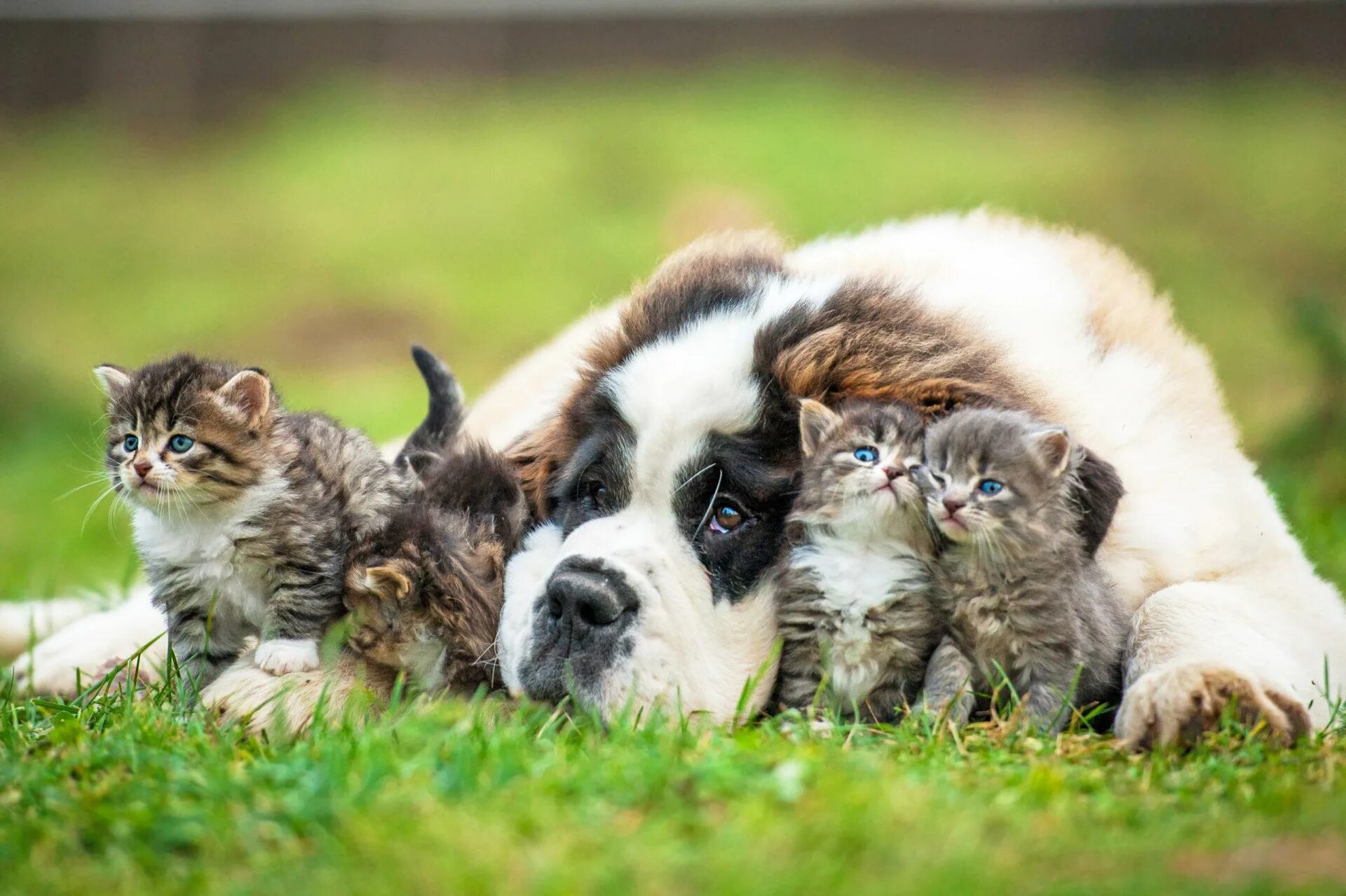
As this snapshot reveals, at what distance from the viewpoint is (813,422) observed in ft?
12.0

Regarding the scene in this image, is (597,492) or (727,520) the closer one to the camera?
(727,520)

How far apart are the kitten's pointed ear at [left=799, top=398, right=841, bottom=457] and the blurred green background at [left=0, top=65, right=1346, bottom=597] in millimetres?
7868

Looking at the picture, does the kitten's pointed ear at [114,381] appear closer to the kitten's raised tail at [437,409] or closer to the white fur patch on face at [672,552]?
the kitten's raised tail at [437,409]

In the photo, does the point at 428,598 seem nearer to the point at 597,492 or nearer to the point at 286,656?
the point at 286,656

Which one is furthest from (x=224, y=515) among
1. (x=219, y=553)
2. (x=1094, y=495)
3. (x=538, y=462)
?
(x=1094, y=495)

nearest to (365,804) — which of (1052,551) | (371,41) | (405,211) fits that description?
(1052,551)

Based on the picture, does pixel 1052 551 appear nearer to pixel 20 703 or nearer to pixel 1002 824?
pixel 1002 824

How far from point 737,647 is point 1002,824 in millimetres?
1143

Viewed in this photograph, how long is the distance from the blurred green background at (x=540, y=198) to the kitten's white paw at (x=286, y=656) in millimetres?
7366

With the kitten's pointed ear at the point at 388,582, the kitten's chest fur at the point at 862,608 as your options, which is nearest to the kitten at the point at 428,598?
the kitten's pointed ear at the point at 388,582

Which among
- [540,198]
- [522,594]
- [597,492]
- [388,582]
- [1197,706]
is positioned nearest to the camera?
[1197,706]

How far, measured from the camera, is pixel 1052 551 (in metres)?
3.43

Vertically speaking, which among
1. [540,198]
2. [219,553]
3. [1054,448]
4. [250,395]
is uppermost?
[540,198]

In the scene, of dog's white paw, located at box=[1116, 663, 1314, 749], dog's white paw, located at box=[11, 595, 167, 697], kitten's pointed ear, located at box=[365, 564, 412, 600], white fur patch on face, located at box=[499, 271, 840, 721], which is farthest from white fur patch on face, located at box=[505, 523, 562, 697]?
dog's white paw, located at box=[1116, 663, 1314, 749]
